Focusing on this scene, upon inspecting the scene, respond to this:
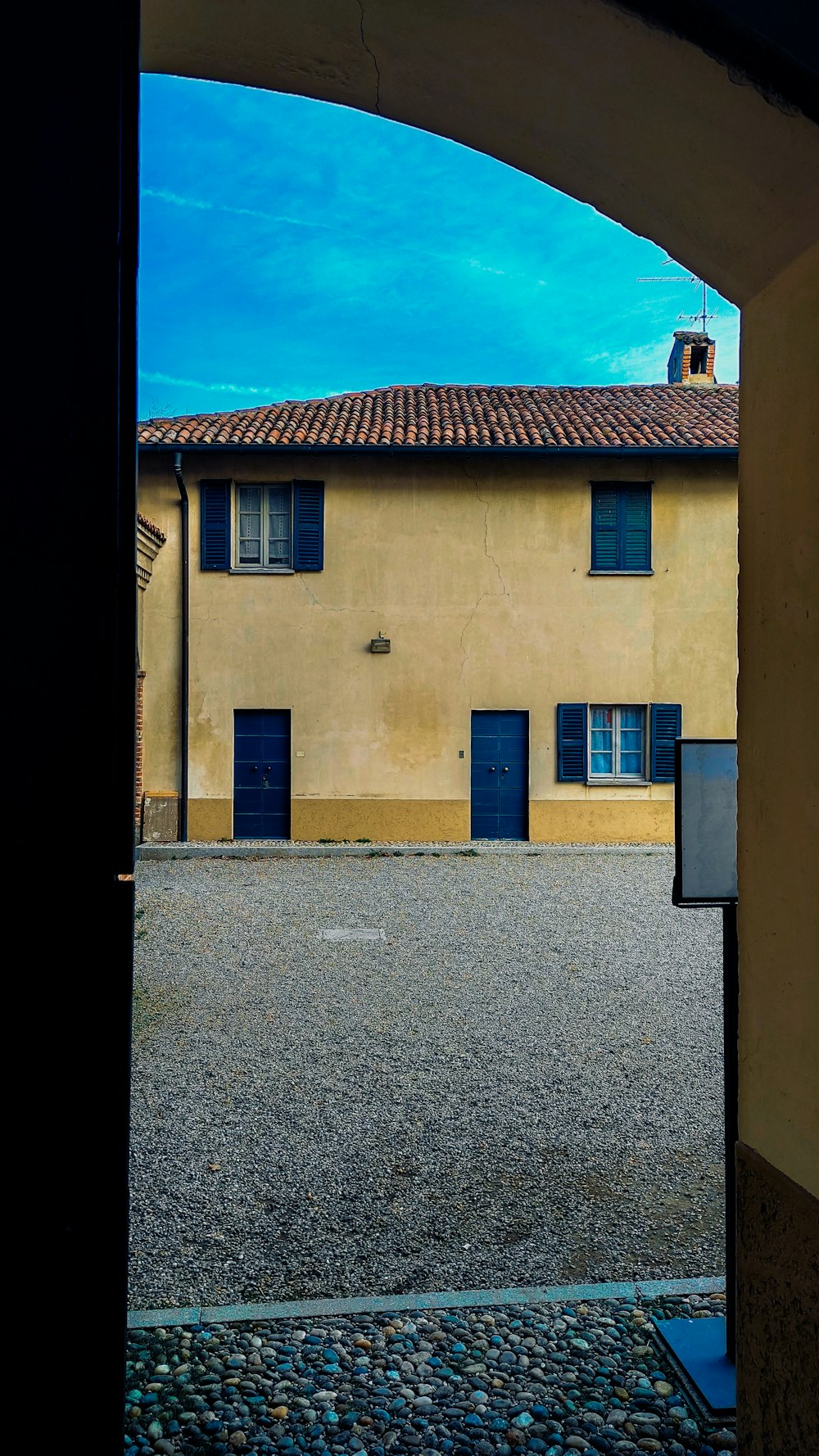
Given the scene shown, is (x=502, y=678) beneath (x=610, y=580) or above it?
beneath

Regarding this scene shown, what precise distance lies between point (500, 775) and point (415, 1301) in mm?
12898

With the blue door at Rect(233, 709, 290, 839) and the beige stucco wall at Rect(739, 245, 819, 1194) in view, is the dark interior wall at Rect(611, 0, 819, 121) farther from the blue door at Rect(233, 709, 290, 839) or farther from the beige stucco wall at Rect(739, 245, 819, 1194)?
the blue door at Rect(233, 709, 290, 839)

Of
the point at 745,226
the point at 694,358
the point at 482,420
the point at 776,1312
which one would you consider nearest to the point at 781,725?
the point at 745,226

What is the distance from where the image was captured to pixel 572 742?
51.4 ft

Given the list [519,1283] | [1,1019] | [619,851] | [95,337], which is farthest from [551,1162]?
[619,851]

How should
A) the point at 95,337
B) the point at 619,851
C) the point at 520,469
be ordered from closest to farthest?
1. the point at 95,337
2. the point at 619,851
3. the point at 520,469

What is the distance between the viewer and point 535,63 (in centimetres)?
190

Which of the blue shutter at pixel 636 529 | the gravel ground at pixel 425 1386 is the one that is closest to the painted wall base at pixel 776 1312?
the gravel ground at pixel 425 1386

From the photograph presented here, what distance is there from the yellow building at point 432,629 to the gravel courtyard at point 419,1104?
580cm

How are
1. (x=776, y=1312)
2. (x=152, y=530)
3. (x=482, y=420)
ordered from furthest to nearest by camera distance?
(x=482, y=420) < (x=152, y=530) < (x=776, y=1312)

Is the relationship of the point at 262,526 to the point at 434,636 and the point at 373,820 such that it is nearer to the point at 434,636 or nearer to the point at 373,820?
the point at 434,636

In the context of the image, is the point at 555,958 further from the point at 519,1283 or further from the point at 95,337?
the point at 95,337

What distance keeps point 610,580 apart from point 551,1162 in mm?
12758

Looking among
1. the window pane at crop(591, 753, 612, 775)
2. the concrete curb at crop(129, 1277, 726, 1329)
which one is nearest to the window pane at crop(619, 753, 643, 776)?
the window pane at crop(591, 753, 612, 775)
